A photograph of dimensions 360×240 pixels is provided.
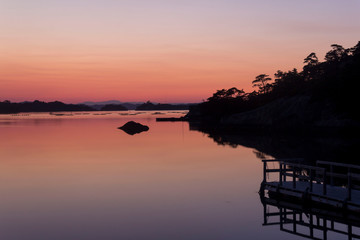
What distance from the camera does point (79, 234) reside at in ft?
57.4

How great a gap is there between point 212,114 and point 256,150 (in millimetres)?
104936

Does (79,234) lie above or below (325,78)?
below

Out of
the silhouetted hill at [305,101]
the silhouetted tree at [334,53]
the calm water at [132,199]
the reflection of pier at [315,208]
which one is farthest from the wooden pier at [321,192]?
the silhouetted tree at [334,53]

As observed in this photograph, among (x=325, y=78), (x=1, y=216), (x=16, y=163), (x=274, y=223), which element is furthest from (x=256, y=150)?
(x=325, y=78)

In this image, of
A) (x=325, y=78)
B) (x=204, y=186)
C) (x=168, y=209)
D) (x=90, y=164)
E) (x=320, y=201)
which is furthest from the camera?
(x=325, y=78)

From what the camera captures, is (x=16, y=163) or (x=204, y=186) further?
(x=16, y=163)

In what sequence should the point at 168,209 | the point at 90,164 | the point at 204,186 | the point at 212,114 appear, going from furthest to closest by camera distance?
the point at 212,114, the point at 90,164, the point at 204,186, the point at 168,209

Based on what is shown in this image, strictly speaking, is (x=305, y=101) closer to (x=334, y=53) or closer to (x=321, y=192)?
(x=334, y=53)

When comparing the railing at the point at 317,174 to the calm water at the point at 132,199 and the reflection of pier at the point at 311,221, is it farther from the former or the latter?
the calm water at the point at 132,199

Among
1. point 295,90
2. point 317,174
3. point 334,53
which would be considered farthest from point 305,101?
point 317,174

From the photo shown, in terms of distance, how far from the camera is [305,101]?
10375cm

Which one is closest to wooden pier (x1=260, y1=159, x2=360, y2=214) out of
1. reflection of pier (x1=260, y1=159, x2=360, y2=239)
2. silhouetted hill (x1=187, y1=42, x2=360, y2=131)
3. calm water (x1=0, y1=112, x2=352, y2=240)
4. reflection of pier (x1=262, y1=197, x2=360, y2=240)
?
reflection of pier (x1=260, y1=159, x2=360, y2=239)

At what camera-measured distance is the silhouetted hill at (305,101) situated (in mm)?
69875

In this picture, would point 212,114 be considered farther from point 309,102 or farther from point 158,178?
point 158,178
